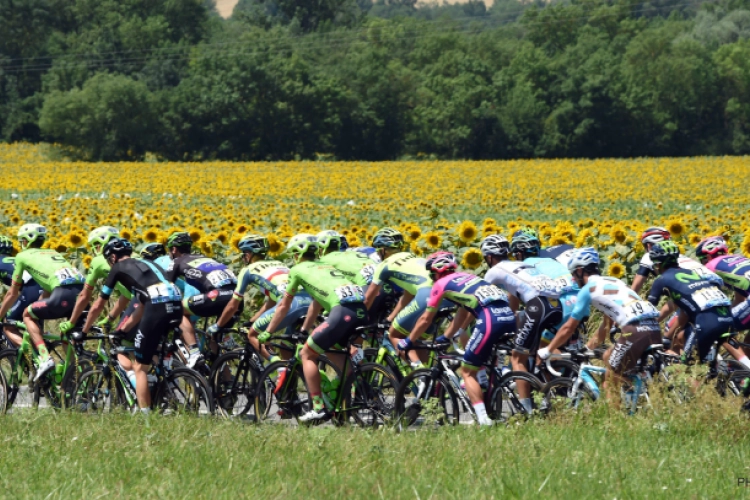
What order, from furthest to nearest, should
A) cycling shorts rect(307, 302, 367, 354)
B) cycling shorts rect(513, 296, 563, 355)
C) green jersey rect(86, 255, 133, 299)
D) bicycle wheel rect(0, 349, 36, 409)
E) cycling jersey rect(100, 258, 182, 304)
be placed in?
bicycle wheel rect(0, 349, 36, 409) < green jersey rect(86, 255, 133, 299) < cycling shorts rect(513, 296, 563, 355) < cycling jersey rect(100, 258, 182, 304) < cycling shorts rect(307, 302, 367, 354)

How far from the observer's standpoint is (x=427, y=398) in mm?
10867

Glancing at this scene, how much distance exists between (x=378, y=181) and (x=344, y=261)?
113ft

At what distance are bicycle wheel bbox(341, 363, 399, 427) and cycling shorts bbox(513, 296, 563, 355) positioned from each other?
151 centimetres

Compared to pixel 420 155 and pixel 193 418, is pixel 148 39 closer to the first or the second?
pixel 420 155

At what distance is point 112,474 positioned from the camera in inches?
319

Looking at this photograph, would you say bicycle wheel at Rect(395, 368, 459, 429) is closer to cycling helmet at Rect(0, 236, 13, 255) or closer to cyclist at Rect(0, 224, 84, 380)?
cyclist at Rect(0, 224, 84, 380)

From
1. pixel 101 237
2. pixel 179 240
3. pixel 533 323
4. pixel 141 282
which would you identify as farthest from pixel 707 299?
pixel 101 237

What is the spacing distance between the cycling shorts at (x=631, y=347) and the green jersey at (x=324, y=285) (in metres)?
2.50

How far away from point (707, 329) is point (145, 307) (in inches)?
220

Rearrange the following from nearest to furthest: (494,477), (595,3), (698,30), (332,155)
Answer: (494,477) → (332,155) → (698,30) → (595,3)

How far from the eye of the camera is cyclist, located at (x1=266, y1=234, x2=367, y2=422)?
11.1 meters

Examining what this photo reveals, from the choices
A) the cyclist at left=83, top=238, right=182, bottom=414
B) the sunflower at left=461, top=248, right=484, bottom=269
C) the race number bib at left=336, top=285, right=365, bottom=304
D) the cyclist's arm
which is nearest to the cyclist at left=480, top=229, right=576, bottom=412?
the cyclist's arm

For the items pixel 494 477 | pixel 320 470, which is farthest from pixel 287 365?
pixel 494 477

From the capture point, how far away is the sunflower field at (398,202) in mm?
18406
